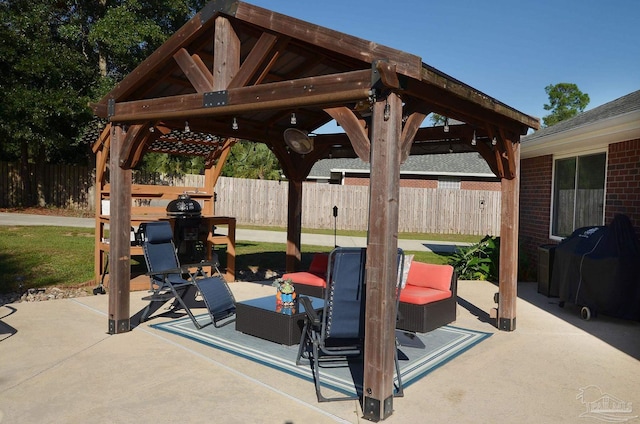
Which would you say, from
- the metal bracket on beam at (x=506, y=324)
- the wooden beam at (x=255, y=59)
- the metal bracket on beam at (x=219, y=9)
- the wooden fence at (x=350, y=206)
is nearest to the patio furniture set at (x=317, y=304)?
the metal bracket on beam at (x=506, y=324)

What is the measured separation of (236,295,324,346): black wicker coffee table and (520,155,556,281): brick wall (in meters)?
6.30

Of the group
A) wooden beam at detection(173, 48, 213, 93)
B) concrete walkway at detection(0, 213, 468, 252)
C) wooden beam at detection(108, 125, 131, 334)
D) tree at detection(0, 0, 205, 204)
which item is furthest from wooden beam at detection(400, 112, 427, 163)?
tree at detection(0, 0, 205, 204)

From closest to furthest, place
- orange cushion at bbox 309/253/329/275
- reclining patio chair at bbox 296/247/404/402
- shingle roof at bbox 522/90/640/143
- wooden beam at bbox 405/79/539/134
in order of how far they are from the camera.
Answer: wooden beam at bbox 405/79/539/134 < reclining patio chair at bbox 296/247/404/402 < orange cushion at bbox 309/253/329/275 < shingle roof at bbox 522/90/640/143

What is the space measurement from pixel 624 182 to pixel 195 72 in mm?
6439

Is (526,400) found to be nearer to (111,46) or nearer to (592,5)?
(592,5)

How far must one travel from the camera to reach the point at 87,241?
1278cm

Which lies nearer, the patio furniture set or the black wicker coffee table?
the patio furniture set

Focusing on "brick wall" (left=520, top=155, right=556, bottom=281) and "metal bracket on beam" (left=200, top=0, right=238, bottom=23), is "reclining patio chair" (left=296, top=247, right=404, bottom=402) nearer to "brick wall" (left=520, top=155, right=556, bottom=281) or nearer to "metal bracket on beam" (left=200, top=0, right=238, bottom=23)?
"metal bracket on beam" (left=200, top=0, right=238, bottom=23)

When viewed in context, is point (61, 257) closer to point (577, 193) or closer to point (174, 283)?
point (174, 283)

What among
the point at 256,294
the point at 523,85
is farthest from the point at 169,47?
the point at 523,85

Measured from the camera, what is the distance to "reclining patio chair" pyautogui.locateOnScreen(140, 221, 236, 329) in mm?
5887

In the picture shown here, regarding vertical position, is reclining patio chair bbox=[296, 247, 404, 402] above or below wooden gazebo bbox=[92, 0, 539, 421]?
below

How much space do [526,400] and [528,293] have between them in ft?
16.7

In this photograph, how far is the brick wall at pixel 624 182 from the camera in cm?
724
